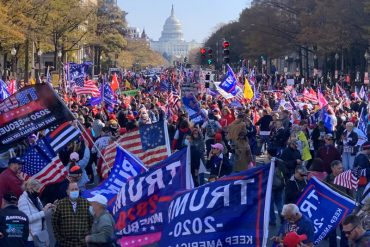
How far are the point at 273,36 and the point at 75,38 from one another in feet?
55.2

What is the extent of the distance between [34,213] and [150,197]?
4.69ft

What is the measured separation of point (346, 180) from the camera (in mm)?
12398

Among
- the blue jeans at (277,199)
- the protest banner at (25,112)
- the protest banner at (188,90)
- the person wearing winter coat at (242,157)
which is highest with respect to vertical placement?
the protest banner at (25,112)

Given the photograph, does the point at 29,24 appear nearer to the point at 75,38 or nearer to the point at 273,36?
the point at 75,38

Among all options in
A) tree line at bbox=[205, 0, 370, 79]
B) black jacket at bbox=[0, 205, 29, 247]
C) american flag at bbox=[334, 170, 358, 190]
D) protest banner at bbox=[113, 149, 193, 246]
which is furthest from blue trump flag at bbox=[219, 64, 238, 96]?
tree line at bbox=[205, 0, 370, 79]

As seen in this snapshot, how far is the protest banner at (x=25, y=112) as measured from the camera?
11312mm

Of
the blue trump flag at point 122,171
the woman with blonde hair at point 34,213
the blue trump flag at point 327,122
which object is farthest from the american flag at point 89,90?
the woman with blonde hair at point 34,213

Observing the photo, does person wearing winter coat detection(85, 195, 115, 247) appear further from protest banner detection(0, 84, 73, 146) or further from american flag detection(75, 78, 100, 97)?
american flag detection(75, 78, 100, 97)

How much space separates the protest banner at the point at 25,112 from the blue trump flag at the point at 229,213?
4.34 m

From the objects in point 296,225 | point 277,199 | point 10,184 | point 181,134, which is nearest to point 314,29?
point 181,134

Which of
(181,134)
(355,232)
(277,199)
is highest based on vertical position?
(355,232)

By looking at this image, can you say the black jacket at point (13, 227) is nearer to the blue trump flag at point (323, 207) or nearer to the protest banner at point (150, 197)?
the protest banner at point (150, 197)

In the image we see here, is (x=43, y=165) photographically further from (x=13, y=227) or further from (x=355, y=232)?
(x=355, y=232)

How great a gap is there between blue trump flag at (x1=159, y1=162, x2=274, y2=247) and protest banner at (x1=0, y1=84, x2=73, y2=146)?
4342mm
